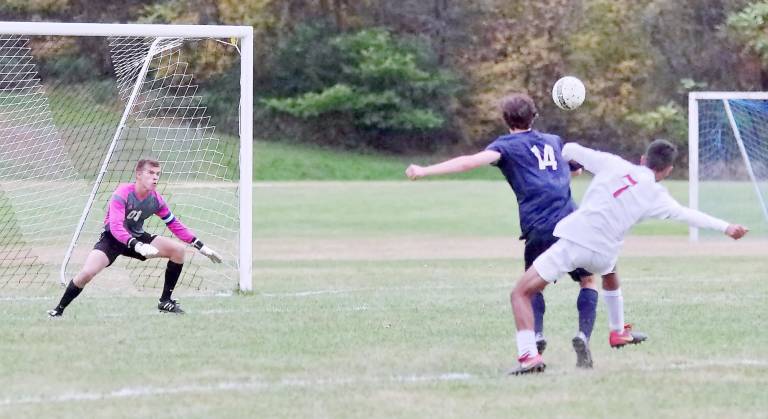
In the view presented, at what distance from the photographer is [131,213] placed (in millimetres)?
11047

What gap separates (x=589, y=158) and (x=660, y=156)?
43 cm

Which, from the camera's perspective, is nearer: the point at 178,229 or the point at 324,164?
the point at 178,229

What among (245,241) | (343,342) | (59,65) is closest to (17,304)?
(245,241)

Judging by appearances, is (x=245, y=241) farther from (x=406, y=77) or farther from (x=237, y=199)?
(x=406, y=77)

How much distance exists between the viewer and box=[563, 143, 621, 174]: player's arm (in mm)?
7863

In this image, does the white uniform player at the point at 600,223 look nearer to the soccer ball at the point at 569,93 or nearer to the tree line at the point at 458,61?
the soccer ball at the point at 569,93

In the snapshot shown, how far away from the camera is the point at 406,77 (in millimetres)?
53812

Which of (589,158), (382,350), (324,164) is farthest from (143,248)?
(324,164)

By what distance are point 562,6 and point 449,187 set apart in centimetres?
1655

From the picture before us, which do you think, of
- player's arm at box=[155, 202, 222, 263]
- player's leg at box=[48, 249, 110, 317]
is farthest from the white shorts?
player's leg at box=[48, 249, 110, 317]

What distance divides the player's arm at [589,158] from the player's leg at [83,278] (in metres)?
4.34

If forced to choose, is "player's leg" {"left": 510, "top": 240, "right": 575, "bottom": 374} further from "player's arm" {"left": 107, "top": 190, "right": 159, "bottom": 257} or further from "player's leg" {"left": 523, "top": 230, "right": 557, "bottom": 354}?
"player's arm" {"left": 107, "top": 190, "right": 159, "bottom": 257}

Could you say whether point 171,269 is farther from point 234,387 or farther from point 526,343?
point 526,343

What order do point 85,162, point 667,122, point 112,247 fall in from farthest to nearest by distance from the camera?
point 667,122
point 85,162
point 112,247
